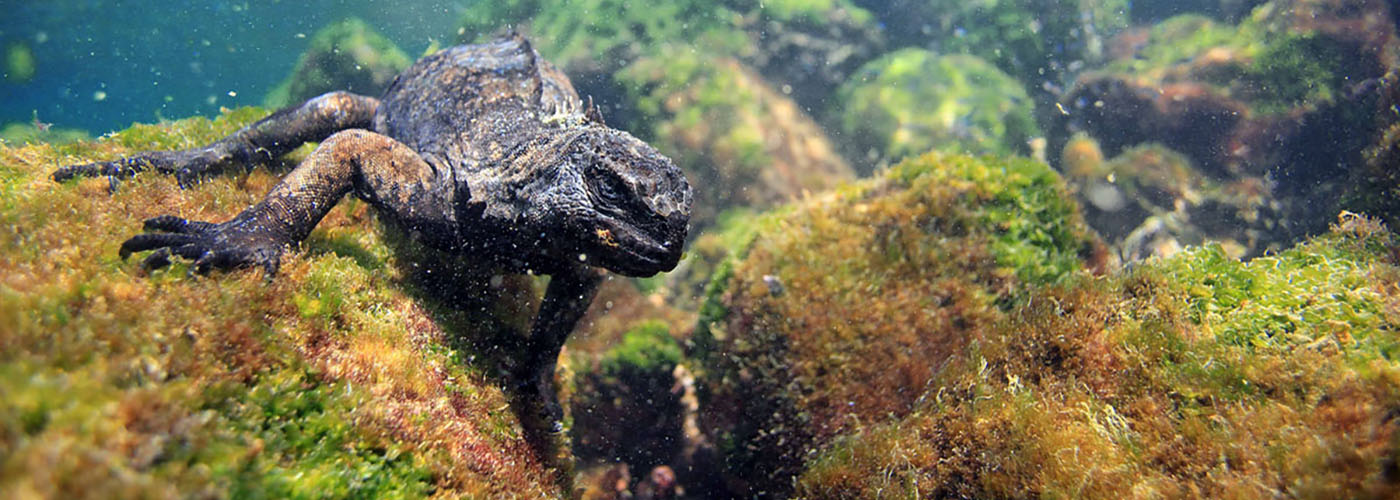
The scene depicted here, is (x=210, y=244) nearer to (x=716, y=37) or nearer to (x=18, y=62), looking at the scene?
(x=716, y=37)

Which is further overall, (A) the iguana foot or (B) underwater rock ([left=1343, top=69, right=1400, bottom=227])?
(B) underwater rock ([left=1343, top=69, right=1400, bottom=227])

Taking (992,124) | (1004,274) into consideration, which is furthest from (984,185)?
(992,124)

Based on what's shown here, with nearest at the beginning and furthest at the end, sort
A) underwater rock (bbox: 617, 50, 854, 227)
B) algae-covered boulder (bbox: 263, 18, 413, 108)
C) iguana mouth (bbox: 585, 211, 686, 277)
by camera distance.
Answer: iguana mouth (bbox: 585, 211, 686, 277)
underwater rock (bbox: 617, 50, 854, 227)
algae-covered boulder (bbox: 263, 18, 413, 108)

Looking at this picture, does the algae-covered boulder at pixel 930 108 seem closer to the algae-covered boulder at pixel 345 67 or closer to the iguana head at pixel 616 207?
the iguana head at pixel 616 207

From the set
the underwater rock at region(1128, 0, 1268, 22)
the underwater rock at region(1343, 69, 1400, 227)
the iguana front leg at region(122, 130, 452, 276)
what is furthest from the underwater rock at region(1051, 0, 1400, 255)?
the iguana front leg at region(122, 130, 452, 276)

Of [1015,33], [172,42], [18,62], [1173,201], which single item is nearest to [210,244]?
[1173,201]

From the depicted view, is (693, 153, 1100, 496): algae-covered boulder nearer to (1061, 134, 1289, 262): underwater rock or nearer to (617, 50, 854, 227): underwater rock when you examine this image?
(617, 50, 854, 227): underwater rock

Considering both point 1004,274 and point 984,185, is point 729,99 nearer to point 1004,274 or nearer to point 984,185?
point 984,185
